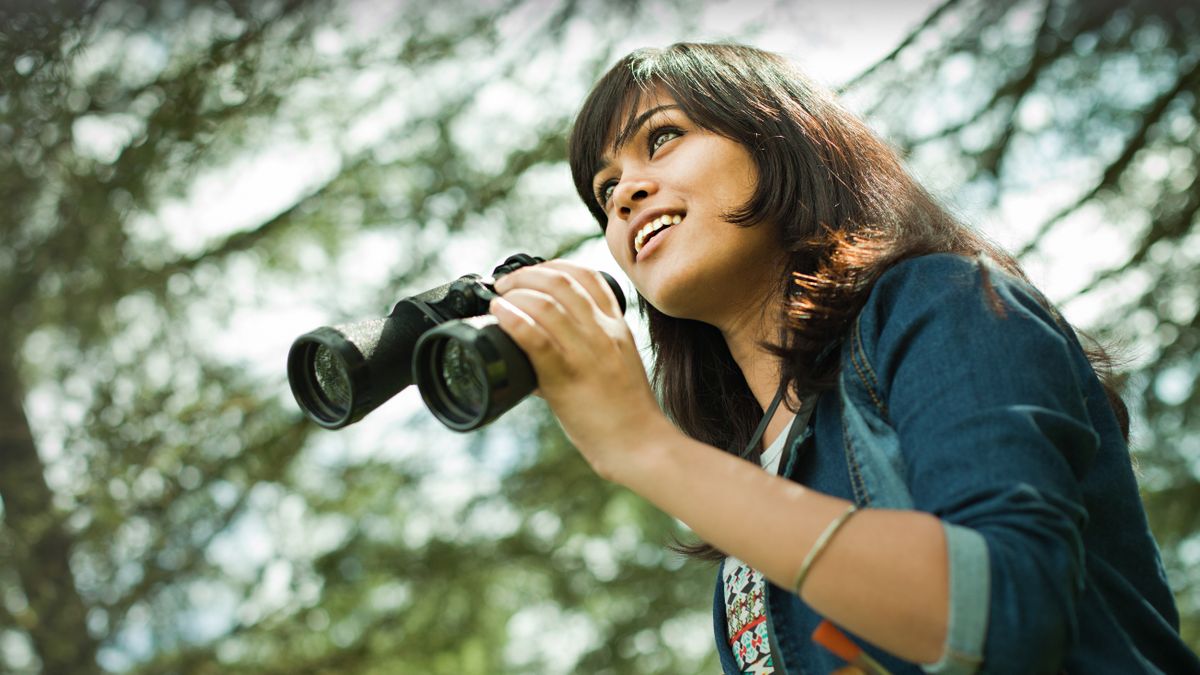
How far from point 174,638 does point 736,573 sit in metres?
3.72

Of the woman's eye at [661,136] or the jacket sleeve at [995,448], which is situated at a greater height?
the woman's eye at [661,136]

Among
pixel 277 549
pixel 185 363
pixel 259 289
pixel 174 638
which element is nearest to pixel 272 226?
pixel 259 289

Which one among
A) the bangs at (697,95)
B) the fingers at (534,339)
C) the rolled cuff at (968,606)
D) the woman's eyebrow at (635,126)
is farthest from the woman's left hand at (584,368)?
the woman's eyebrow at (635,126)

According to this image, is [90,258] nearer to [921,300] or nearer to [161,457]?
[161,457]

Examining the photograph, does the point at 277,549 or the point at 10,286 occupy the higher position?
the point at 10,286

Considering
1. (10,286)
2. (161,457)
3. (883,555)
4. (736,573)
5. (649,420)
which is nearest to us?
(883,555)

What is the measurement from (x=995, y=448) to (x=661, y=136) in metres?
0.77

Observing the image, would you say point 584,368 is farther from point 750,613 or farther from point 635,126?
point 635,126

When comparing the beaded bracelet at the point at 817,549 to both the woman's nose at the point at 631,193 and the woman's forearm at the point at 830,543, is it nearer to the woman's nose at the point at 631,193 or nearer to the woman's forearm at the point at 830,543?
the woman's forearm at the point at 830,543

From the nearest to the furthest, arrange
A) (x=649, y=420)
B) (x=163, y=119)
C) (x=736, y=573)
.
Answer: (x=649, y=420) → (x=736, y=573) → (x=163, y=119)

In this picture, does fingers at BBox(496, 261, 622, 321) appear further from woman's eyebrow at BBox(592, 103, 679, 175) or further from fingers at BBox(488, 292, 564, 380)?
woman's eyebrow at BBox(592, 103, 679, 175)

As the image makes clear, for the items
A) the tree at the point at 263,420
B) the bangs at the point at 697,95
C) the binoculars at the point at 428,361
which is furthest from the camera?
the tree at the point at 263,420

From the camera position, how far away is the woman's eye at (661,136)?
1546 mm

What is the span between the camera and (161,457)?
423cm
